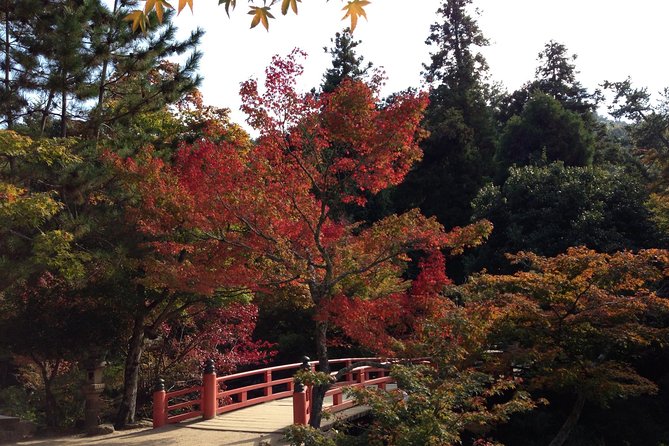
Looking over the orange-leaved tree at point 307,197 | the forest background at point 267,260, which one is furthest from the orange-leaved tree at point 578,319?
the orange-leaved tree at point 307,197

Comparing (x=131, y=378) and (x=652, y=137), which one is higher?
(x=652, y=137)

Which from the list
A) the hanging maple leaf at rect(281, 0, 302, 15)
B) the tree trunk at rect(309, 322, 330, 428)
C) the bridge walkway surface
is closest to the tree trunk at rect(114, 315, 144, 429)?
the bridge walkway surface

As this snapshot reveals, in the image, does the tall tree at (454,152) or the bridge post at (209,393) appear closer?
the bridge post at (209,393)

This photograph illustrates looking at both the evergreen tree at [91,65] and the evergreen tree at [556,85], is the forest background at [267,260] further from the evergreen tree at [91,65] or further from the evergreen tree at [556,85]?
the evergreen tree at [556,85]

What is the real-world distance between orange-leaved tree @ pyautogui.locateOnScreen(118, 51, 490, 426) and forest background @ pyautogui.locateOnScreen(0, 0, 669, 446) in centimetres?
3

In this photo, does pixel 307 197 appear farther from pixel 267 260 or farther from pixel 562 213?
pixel 562 213

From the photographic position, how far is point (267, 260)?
36.3 ft

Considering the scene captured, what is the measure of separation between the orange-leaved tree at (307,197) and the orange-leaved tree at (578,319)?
6.56 feet

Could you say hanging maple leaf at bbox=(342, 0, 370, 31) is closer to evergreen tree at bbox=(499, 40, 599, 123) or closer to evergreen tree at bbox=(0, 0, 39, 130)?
evergreen tree at bbox=(0, 0, 39, 130)

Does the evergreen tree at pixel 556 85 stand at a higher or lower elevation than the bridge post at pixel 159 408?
higher

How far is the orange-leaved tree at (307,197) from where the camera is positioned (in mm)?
9422

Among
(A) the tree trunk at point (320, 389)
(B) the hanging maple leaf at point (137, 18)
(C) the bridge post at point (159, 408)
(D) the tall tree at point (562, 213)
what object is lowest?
(C) the bridge post at point (159, 408)

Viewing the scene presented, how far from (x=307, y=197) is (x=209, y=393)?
5.33m

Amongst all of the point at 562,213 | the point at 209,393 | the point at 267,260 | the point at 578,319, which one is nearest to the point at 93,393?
the point at 209,393
